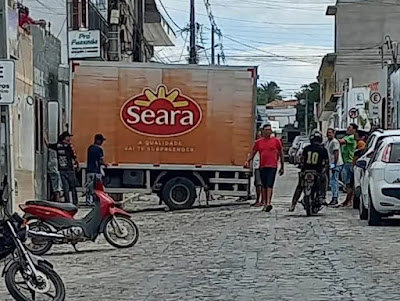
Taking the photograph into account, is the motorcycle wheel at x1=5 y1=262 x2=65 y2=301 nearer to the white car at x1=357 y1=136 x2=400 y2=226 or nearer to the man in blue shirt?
the white car at x1=357 y1=136 x2=400 y2=226

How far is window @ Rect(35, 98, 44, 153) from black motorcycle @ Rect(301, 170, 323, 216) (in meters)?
6.30

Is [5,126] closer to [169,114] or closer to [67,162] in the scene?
[67,162]

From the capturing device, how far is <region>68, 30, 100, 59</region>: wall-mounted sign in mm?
26812

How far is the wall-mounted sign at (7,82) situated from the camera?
1443 cm

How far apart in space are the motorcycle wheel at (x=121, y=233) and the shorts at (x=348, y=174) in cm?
928

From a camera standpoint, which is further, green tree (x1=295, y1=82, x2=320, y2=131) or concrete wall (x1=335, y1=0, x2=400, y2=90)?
green tree (x1=295, y1=82, x2=320, y2=131)

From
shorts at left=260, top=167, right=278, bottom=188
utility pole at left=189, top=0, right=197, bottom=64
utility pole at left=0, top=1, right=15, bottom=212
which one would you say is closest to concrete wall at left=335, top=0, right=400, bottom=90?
utility pole at left=189, top=0, right=197, bottom=64

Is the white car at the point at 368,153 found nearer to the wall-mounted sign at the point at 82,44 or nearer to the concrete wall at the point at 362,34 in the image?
the wall-mounted sign at the point at 82,44

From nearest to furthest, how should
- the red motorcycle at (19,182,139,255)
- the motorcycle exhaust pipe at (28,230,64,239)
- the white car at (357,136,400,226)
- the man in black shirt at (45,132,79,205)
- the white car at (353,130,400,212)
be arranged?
the motorcycle exhaust pipe at (28,230,64,239) → the red motorcycle at (19,182,139,255) → the white car at (357,136,400,226) → the white car at (353,130,400,212) → the man in black shirt at (45,132,79,205)

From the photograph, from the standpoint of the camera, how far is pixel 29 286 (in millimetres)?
9836

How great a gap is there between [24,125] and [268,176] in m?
5.44

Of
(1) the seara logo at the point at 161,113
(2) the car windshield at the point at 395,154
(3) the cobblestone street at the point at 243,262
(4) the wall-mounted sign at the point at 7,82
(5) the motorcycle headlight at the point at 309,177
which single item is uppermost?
(4) the wall-mounted sign at the point at 7,82

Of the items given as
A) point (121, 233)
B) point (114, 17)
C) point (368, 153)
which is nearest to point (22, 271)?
point (121, 233)

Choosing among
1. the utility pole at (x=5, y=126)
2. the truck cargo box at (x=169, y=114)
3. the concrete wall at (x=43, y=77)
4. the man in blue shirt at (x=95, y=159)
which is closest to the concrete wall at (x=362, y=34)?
the concrete wall at (x=43, y=77)
